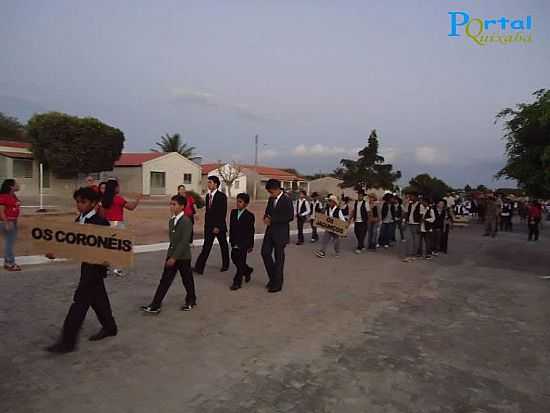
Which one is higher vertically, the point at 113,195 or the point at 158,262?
the point at 113,195

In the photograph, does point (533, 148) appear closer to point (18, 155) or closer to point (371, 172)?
point (18, 155)

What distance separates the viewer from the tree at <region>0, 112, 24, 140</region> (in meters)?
44.2

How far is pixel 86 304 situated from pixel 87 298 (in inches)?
2.3

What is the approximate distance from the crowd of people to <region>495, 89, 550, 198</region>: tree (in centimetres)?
217

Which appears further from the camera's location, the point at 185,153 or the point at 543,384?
the point at 185,153

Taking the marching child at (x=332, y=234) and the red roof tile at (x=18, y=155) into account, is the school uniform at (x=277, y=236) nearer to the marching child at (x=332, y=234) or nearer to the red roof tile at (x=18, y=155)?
the marching child at (x=332, y=234)

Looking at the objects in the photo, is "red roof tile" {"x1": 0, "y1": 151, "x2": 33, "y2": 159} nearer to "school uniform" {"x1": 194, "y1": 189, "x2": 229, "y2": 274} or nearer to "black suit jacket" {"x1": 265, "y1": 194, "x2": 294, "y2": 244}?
"school uniform" {"x1": 194, "y1": 189, "x2": 229, "y2": 274}

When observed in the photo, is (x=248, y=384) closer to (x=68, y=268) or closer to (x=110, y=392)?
(x=110, y=392)

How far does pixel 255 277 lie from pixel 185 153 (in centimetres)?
4829

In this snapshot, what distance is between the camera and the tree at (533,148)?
8034mm

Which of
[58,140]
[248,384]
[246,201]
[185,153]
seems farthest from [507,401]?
[185,153]

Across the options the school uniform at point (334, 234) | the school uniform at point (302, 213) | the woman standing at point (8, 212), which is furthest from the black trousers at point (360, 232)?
the woman standing at point (8, 212)

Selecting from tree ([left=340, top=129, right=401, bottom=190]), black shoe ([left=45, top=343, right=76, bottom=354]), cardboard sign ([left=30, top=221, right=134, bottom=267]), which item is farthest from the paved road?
tree ([left=340, top=129, right=401, bottom=190])

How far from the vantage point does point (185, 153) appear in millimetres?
53531
